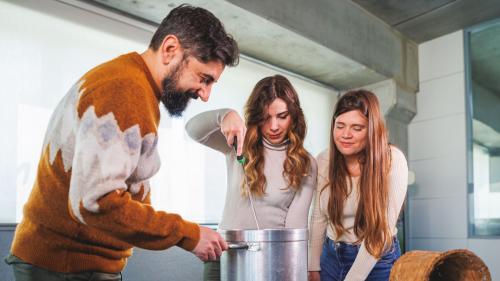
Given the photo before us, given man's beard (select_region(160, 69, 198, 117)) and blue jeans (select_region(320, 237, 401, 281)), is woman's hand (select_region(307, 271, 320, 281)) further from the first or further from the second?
man's beard (select_region(160, 69, 198, 117))

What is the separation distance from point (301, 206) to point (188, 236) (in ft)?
2.71

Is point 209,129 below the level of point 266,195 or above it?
above

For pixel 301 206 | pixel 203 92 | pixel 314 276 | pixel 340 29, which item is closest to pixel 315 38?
pixel 340 29

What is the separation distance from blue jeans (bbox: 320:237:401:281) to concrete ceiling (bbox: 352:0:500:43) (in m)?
2.46

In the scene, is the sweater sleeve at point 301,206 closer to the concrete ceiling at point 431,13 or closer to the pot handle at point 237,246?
the pot handle at point 237,246

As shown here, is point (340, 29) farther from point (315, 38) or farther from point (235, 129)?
point (235, 129)

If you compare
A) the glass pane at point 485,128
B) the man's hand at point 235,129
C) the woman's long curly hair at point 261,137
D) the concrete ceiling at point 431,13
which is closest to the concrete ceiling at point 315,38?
the concrete ceiling at point 431,13

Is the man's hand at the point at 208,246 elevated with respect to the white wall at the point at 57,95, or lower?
lower

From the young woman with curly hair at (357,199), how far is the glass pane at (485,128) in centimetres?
231

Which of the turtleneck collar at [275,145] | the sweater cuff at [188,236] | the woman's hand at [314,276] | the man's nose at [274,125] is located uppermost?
the man's nose at [274,125]

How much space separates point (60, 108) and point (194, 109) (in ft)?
6.79

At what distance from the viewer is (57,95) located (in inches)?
95.4

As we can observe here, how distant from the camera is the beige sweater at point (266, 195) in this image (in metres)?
1.76

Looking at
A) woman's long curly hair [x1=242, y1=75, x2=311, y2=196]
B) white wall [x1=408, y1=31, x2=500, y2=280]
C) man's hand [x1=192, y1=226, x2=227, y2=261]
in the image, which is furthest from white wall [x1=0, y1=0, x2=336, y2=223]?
white wall [x1=408, y1=31, x2=500, y2=280]
